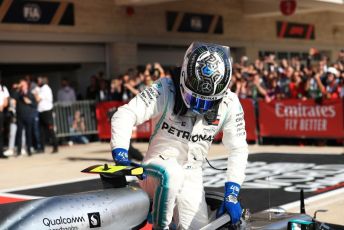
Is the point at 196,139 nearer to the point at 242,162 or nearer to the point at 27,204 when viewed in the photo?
the point at 242,162

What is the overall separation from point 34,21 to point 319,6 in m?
10.1

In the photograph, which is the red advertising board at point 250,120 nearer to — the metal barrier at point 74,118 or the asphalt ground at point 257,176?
the asphalt ground at point 257,176

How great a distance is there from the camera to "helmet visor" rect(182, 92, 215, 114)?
135 inches

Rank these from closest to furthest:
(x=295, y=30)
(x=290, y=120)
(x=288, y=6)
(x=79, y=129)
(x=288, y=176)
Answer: (x=288, y=176), (x=290, y=120), (x=79, y=129), (x=288, y=6), (x=295, y=30)

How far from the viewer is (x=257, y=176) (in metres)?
9.28

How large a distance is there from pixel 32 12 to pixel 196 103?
15.0m

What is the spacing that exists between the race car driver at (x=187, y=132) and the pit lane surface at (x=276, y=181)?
3172 mm

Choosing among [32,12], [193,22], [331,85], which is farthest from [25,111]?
[193,22]

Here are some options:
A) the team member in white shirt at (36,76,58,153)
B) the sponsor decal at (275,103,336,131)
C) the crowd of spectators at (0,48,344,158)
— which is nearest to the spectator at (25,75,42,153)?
the crowd of spectators at (0,48,344,158)

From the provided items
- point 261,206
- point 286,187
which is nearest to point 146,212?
point 261,206

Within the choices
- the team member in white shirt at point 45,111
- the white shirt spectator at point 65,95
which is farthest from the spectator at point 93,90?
the team member in white shirt at point 45,111

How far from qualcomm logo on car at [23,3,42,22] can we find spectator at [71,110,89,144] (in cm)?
298

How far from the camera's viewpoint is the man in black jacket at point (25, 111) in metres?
14.1

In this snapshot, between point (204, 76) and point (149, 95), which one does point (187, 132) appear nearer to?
point (149, 95)
